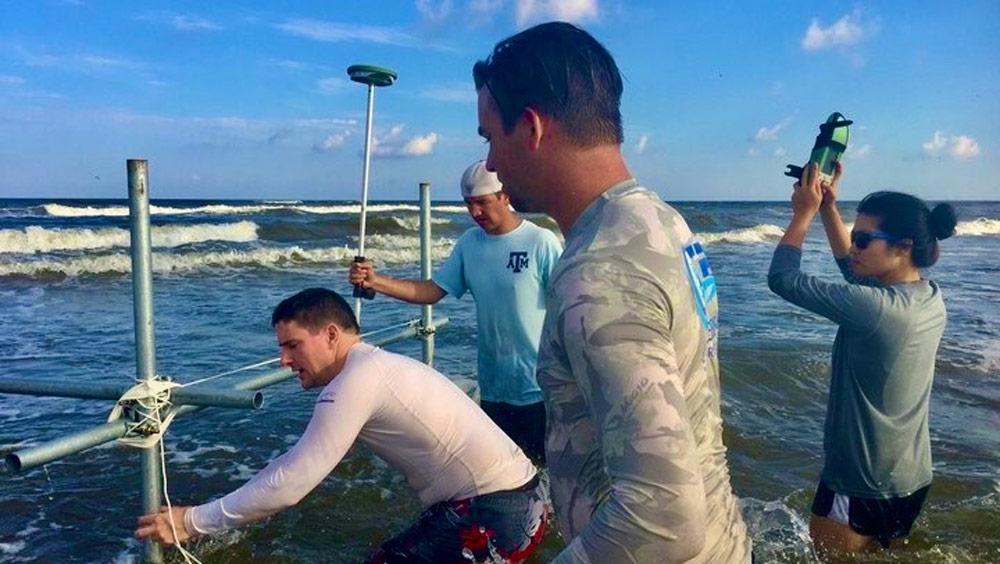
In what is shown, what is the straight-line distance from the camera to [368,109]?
169 inches

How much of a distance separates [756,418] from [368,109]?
5.10 m

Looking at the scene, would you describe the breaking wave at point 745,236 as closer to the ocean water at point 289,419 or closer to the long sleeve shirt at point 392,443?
the ocean water at point 289,419

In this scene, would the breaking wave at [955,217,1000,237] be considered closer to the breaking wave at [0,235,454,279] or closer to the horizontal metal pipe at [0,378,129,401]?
the breaking wave at [0,235,454,279]

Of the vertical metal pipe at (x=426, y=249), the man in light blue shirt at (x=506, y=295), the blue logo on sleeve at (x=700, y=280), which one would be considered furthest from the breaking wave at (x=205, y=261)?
the blue logo on sleeve at (x=700, y=280)

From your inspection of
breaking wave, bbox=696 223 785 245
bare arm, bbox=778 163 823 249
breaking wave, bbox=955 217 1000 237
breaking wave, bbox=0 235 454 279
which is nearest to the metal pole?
bare arm, bbox=778 163 823 249

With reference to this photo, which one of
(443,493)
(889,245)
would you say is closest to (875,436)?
(889,245)

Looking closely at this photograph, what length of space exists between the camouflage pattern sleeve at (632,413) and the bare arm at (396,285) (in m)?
3.19

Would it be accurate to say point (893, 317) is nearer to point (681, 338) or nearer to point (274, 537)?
point (681, 338)

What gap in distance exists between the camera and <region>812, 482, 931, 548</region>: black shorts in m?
3.71

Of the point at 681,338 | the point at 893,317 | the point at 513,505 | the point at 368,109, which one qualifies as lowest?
the point at 513,505

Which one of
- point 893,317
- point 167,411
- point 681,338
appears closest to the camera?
point 681,338

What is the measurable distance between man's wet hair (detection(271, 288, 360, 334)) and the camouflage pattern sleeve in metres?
1.86

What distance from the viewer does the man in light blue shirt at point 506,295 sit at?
15.3 ft

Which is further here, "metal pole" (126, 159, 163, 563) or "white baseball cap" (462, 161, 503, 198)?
"white baseball cap" (462, 161, 503, 198)
